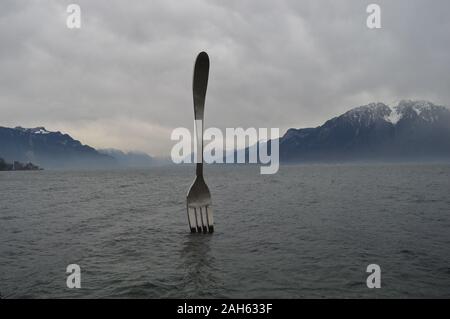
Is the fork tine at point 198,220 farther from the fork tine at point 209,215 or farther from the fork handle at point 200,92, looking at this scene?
the fork handle at point 200,92

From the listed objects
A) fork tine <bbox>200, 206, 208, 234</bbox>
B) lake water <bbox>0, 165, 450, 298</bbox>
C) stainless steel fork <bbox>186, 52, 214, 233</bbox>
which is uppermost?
stainless steel fork <bbox>186, 52, 214, 233</bbox>

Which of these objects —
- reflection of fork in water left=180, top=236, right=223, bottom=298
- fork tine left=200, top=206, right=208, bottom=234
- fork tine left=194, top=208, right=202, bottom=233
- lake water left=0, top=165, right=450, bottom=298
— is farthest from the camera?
fork tine left=194, top=208, right=202, bottom=233

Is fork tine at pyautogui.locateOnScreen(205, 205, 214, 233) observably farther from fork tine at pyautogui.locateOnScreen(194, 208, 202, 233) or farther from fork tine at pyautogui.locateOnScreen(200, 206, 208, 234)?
fork tine at pyautogui.locateOnScreen(194, 208, 202, 233)

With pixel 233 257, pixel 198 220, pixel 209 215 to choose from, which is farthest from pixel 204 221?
pixel 233 257

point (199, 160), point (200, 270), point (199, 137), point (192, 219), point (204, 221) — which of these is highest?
point (199, 137)

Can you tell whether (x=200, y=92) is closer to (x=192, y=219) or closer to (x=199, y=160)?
(x=199, y=160)

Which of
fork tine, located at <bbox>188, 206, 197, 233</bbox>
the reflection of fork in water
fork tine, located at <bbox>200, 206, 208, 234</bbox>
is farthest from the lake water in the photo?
fork tine, located at <bbox>188, 206, 197, 233</bbox>

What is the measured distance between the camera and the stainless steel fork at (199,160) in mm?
17297

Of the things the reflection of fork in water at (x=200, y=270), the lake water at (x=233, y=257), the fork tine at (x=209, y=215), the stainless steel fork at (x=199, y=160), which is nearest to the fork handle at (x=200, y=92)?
the stainless steel fork at (x=199, y=160)

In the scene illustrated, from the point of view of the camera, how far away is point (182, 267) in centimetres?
1631

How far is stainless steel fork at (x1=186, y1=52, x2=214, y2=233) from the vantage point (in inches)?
681

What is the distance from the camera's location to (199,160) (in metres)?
A: 18.1

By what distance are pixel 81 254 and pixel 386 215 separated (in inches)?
1059

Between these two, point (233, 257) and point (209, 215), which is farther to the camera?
point (209, 215)
